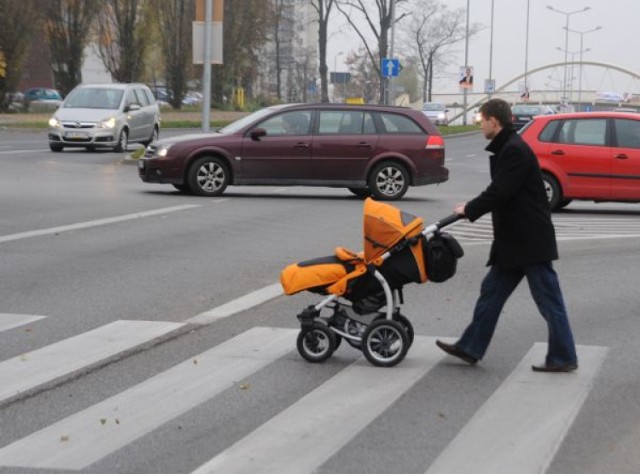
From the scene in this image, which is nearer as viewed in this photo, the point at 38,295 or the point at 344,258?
the point at 344,258

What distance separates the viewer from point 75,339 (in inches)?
340

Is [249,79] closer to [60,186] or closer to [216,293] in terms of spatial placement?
[60,186]

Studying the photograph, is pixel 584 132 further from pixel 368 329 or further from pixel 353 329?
pixel 368 329

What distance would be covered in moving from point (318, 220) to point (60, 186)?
6.76 m

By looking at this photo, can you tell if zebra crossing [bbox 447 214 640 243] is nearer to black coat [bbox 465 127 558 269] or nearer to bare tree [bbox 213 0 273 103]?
black coat [bbox 465 127 558 269]

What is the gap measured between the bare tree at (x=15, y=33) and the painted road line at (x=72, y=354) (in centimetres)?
4613

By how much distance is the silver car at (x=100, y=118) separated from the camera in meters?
32.4

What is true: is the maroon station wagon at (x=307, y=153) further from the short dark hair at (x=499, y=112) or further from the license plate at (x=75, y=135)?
the short dark hair at (x=499, y=112)

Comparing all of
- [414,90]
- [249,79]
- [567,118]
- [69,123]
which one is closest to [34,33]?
[69,123]

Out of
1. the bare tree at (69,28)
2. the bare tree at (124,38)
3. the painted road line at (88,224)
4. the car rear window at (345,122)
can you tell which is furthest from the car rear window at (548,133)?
the bare tree at (124,38)

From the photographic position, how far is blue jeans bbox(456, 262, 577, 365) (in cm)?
764

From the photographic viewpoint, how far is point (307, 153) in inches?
826

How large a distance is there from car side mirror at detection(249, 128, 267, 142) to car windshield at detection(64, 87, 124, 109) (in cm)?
1297

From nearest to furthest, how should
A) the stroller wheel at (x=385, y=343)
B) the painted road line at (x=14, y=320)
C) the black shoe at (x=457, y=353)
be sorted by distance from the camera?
the stroller wheel at (x=385, y=343) < the black shoe at (x=457, y=353) < the painted road line at (x=14, y=320)
